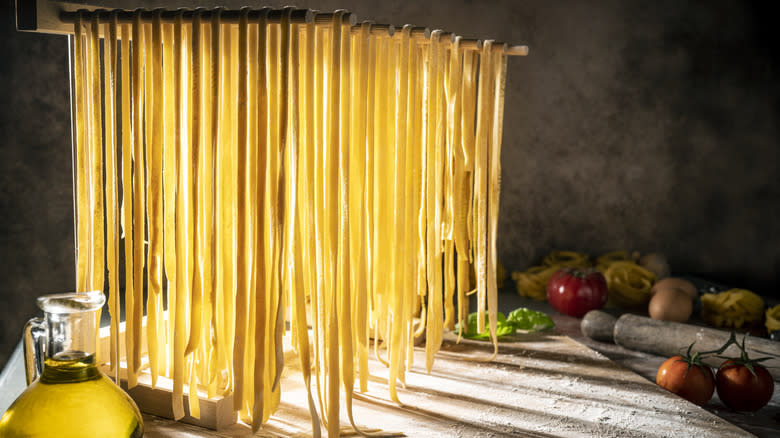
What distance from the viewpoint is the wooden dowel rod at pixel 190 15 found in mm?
1204

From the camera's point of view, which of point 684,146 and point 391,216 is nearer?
point 391,216

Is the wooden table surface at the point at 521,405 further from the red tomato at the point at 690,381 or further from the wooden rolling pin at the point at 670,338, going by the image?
the wooden rolling pin at the point at 670,338

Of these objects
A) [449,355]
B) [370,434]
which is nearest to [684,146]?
[449,355]

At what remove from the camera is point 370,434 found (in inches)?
51.8

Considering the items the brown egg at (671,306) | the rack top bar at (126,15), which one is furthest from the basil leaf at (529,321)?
the rack top bar at (126,15)

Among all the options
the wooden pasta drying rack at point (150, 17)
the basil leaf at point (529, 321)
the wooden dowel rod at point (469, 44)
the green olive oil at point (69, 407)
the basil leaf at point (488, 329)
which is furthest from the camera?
the basil leaf at point (529, 321)

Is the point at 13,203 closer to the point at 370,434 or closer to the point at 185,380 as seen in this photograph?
the point at 185,380

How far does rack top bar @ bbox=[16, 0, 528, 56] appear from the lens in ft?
3.98

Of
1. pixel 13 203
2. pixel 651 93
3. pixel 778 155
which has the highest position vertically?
pixel 651 93

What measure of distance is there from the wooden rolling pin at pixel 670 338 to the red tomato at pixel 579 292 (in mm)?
330

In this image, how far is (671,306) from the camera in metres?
2.58

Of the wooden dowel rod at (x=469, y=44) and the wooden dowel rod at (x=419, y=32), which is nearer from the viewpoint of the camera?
the wooden dowel rod at (x=419, y=32)

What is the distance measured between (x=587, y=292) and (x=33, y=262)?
2.33m

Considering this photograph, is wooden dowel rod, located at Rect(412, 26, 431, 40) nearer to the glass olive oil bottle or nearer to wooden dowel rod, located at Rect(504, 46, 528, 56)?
wooden dowel rod, located at Rect(504, 46, 528, 56)
